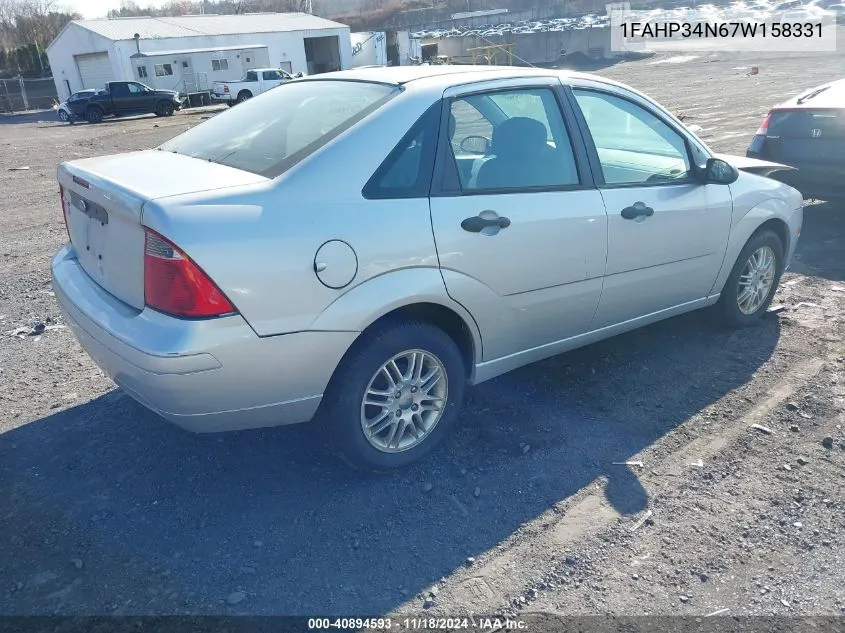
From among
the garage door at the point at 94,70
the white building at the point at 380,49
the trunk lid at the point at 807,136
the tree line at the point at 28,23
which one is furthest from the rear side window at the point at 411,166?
the tree line at the point at 28,23

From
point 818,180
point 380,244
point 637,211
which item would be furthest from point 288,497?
point 818,180

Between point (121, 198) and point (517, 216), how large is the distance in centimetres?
182

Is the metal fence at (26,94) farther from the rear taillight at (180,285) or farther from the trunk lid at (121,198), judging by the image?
the rear taillight at (180,285)

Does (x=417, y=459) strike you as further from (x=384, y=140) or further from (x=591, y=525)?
(x=384, y=140)

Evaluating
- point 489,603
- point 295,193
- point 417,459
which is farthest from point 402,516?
point 295,193

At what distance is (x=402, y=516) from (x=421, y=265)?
1.14m

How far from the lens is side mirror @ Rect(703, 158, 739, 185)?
4414 mm

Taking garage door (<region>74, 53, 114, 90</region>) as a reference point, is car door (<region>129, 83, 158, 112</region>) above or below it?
below

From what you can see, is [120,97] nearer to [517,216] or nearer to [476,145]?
[476,145]

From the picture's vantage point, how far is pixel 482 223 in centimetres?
340

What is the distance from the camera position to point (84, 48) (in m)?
41.7

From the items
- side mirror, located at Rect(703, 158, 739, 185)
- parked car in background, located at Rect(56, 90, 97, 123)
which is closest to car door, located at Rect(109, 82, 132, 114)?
parked car in background, located at Rect(56, 90, 97, 123)

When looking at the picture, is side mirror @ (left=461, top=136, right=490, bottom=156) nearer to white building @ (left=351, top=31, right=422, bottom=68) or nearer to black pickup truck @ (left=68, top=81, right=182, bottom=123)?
black pickup truck @ (left=68, top=81, right=182, bottom=123)

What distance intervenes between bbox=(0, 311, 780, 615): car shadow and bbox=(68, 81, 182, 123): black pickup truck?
30433 mm
